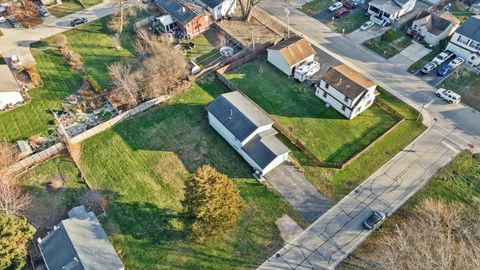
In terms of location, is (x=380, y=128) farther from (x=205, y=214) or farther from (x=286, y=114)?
(x=205, y=214)

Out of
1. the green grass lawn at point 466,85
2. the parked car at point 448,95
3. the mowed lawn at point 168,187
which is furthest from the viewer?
the green grass lawn at point 466,85

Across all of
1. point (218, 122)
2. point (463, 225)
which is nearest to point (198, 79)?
point (218, 122)

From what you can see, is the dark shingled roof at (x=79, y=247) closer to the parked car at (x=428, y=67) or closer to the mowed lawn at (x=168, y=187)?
the mowed lawn at (x=168, y=187)

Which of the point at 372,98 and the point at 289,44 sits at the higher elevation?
the point at 289,44

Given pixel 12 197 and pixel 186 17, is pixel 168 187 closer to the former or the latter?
pixel 12 197

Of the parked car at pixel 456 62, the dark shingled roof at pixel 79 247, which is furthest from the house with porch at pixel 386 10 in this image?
the dark shingled roof at pixel 79 247

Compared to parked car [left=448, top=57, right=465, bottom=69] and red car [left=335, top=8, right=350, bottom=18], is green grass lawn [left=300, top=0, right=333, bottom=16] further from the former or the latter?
parked car [left=448, top=57, right=465, bottom=69]

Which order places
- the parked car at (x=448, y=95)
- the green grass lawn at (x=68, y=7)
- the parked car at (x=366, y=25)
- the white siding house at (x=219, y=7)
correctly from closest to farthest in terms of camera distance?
1. the parked car at (x=448, y=95)
2. the parked car at (x=366, y=25)
3. the white siding house at (x=219, y=7)
4. the green grass lawn at (x=68, y=7)
